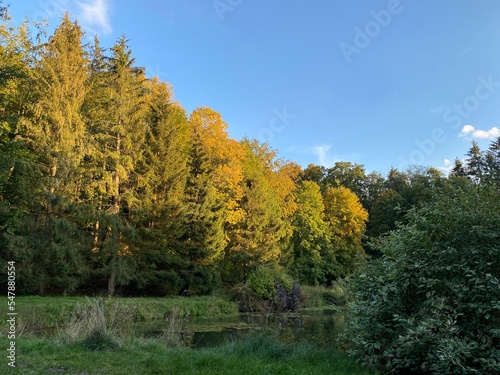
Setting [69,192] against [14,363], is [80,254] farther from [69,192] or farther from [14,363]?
[14,363]

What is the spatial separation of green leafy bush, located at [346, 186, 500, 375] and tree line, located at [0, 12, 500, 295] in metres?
6.11

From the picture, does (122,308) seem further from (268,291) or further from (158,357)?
(268,291)

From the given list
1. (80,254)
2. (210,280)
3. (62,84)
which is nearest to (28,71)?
(62,84)

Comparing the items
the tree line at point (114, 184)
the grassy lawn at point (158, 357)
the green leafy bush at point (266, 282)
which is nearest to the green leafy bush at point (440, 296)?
the grassy lawn at point (158, 357)

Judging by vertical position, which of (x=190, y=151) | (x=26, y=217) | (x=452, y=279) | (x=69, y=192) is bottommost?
(x=452, y=279)

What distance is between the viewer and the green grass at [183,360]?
5414 millimetres

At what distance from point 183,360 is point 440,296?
3.94m

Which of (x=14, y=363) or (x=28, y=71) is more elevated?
(x=28, y=71)

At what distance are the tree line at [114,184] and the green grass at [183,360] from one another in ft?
23.3

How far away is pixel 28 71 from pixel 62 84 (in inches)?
65.3

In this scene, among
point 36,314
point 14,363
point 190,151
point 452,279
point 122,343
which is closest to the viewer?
point 14,363

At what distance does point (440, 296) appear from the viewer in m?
5.93

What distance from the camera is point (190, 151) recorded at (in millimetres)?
28516

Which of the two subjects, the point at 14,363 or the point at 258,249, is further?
the point at 258,249
